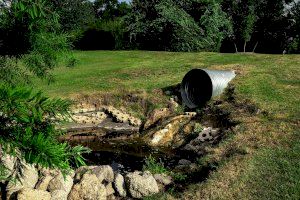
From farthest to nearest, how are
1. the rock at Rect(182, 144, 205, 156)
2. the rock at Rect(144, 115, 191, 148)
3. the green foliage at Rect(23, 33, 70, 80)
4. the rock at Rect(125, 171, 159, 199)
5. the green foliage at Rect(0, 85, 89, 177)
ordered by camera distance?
the rock at Rect(144, 115, 191, 148), the rock at Rect(182, 144, 205, 156), the rock at Rect(125, 171, 159, 199), the green foliage at Rect(23, 33, 70, 80), the green foliage at Rect(0, 85, 89, 177)

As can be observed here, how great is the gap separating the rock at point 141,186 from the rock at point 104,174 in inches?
31.0

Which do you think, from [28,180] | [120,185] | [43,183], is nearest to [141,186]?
[120,185]

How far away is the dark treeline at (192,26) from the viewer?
41469 millimetres

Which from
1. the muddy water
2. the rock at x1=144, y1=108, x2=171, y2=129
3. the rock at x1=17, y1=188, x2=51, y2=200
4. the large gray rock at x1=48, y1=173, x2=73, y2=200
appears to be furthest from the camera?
the rock at x1=144, y1=108, x2=171, y2=129

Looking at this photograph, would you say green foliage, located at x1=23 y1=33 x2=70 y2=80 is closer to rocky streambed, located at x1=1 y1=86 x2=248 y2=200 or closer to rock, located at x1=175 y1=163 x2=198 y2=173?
rocky streambed, located at x1=1 y1=86 x2=248 y2=200

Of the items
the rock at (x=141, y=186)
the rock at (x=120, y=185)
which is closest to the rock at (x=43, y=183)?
the rock at (x=120, y=185)

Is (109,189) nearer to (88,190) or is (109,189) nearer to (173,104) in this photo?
(88,190)

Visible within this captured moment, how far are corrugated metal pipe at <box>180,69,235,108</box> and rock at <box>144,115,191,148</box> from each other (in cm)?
184

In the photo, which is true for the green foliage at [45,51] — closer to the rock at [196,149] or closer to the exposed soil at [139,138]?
the exposed soil at [139,138]

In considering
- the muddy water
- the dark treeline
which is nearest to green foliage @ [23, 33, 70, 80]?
the muddy water

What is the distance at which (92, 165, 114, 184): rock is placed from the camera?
11.6 meters

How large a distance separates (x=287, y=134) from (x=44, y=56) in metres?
8.86

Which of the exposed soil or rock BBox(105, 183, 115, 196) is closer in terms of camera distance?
rock BBox(105, 183, 115, 196)

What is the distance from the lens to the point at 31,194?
31.6ft
